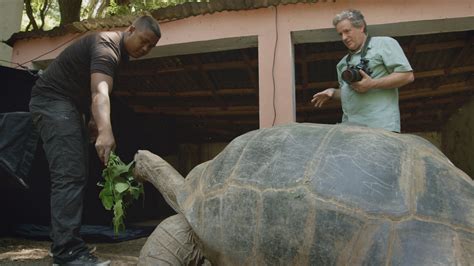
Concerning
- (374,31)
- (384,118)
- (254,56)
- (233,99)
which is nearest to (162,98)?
(233,99)

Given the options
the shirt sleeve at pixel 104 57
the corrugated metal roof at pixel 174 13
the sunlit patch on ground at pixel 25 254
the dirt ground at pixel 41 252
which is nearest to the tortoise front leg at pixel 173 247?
the dirt ground at pixel 41 252

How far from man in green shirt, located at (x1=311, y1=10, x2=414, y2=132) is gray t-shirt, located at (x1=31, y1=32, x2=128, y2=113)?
4.92 feet

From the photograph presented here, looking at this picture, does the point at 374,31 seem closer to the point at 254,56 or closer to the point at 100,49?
the point at 254,56

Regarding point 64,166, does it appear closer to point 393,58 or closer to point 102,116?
point 102,116

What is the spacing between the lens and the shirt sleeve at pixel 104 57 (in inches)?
115

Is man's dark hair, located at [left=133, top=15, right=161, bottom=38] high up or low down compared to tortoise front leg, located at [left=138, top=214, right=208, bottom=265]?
up

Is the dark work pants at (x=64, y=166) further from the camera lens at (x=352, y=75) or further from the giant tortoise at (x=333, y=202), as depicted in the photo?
the camera lens at (x=352, y=75)

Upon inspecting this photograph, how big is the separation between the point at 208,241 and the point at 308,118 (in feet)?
18.8

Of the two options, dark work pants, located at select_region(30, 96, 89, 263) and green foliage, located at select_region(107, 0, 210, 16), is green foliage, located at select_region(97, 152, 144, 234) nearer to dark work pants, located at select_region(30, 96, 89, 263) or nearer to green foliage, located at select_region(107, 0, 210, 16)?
dark work pants, located at select_region(30, 96, 89, 263)

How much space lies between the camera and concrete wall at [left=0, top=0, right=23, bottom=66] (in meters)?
6.24

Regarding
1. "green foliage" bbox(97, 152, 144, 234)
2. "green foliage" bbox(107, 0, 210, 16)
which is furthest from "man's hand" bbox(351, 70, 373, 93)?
"green foliage" bbox(107, 0, 210, 16)

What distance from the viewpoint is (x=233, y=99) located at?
23.2ft

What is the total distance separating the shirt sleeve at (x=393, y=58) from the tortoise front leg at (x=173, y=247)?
1621 mm

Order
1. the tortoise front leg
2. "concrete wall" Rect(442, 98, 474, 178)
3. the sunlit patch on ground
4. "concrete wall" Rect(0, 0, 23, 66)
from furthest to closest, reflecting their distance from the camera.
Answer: "concrete wall" Rect(442, 98, 474, 178)
"concrete wall" Rect(0, 0, 23, 66)
the sunlit patch on ground
the tortoise front leg
